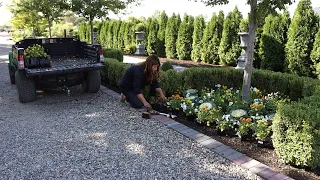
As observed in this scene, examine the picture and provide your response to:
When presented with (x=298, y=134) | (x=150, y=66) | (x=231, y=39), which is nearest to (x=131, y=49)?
(x=231, y=39)

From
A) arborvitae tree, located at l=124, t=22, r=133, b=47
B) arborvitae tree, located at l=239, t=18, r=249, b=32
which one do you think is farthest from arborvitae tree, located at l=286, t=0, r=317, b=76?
arborvitae tree, located at l=124, t=22, r=133, b=47

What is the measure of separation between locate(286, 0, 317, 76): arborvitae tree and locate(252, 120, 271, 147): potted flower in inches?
214

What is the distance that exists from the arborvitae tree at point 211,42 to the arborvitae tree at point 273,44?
7.09 feet

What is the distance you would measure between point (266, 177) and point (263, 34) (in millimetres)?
7227

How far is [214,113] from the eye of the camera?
3777 mm

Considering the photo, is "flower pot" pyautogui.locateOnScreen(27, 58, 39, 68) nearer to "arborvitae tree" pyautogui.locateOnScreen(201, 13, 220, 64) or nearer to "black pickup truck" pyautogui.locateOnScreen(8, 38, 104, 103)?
"black pickup truck" pyautogui.locateOnScreen(8, 38, 104, 103)

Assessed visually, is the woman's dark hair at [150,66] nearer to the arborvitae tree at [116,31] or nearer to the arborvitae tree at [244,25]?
the arborvitae tree at [244,25]

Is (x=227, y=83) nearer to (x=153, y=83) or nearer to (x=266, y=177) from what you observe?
(x=153, y=83)

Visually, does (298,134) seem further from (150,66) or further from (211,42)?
(211,42)

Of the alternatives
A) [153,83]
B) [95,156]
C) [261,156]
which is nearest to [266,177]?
[261,156]

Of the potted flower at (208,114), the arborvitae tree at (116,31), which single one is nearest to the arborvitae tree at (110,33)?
the arborvitae tree at (116,31)

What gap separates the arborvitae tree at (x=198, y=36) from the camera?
11352 millimetres

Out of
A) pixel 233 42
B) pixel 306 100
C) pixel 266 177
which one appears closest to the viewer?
pixel 266 177

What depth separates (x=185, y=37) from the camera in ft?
39.9
